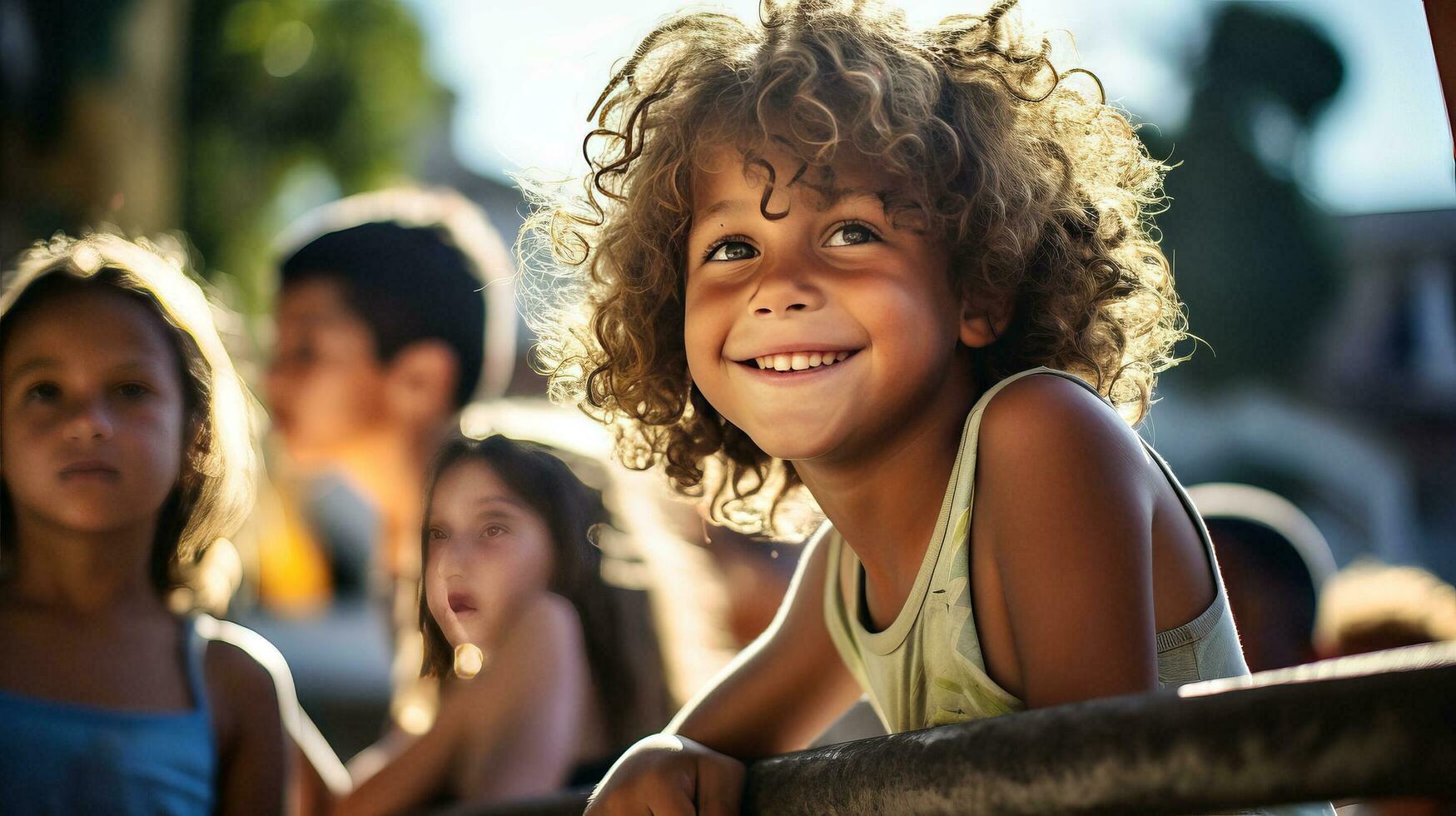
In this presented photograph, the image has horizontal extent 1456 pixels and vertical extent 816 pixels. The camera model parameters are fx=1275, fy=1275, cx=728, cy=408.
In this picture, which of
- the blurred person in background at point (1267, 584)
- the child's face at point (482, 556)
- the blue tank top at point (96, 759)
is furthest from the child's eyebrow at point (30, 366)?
the blurred person in background at point (1267, 584)

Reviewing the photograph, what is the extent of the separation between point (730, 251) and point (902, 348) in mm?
210

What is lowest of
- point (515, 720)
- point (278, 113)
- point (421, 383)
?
point (515, 720)

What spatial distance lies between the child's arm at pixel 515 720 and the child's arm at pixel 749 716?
0.10 metres

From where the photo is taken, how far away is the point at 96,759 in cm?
130

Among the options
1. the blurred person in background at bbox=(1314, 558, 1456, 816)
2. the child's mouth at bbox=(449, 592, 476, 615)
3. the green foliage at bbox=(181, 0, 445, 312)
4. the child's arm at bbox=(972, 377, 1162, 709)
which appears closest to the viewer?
the child's arm at bbox=(972, 377, 1162, 709)

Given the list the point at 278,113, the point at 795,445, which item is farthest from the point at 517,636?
the point at 278,113

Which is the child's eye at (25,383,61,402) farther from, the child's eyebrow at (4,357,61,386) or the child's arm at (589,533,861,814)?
the child's arm at (589,533,861,814)

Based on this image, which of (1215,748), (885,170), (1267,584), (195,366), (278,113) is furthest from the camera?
(278,113)

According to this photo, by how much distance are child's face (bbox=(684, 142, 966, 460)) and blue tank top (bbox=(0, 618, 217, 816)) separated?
2.27 feet

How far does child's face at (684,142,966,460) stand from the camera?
120 cm

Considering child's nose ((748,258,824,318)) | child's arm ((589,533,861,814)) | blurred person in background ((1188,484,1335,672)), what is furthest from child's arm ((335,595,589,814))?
blurred person in background ((1188,484,1335,672))

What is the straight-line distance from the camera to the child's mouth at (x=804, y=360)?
3.98 ft

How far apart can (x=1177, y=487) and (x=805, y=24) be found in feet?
2.04

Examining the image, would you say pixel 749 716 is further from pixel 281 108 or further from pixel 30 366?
pixel 281 108
